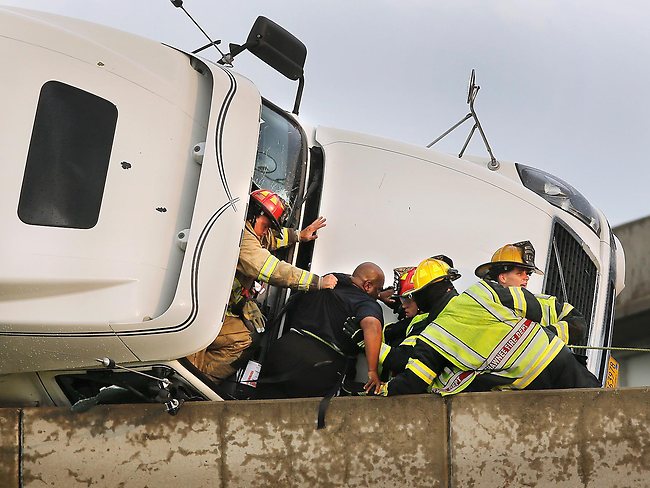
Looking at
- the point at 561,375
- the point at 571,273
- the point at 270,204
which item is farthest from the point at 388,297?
the point at 571,273

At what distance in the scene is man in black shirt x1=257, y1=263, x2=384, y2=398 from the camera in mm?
5414

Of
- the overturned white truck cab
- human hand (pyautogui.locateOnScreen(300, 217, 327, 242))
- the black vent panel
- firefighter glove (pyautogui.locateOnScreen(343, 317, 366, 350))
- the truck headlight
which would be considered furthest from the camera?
the truck headlight

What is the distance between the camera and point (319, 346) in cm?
550

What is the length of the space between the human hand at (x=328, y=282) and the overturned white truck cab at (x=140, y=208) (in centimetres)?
27

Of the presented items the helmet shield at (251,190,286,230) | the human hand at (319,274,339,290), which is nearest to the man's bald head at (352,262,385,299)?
the human hand at (319,274,339,290)

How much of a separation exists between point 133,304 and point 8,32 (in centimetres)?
144

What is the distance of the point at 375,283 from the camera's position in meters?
5.79

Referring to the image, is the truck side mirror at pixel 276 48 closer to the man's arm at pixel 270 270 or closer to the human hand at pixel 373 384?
the man's arm at pixel 270 270

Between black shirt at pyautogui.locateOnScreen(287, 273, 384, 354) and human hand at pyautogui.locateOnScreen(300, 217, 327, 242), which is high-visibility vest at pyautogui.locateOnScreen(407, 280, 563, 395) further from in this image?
human hand at pyautogui.locateOnScreen(300, 217, 327, 242)

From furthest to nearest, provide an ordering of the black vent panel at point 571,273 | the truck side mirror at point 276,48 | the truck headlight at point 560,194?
the truck headlight at point 560,194, the truck side mirror at point 276,48, the black vent panel at point 571,273

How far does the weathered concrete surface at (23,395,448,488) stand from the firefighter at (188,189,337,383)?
481 mm

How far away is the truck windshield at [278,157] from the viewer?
19.6 feet

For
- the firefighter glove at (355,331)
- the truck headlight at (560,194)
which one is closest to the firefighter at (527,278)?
the firefighter glove at (355,331)

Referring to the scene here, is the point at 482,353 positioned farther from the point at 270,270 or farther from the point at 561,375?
the point at 270,270
